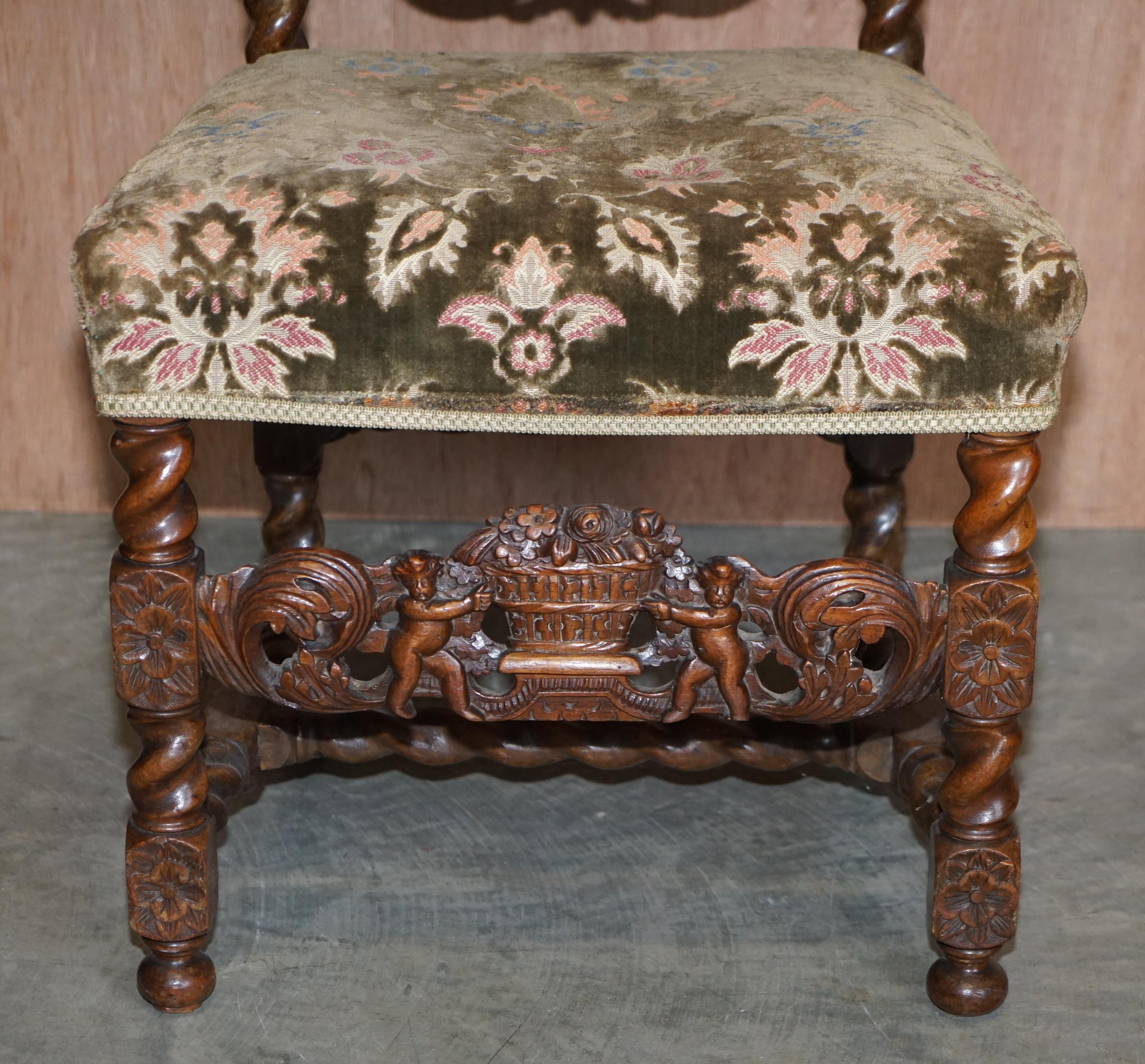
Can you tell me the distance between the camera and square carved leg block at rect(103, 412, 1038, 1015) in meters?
0.96

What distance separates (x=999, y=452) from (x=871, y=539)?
45 cm

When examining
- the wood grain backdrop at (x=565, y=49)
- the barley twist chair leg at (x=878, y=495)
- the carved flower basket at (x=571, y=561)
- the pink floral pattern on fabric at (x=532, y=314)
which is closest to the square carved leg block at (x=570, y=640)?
the carved flower basket at (x=571, y=561)

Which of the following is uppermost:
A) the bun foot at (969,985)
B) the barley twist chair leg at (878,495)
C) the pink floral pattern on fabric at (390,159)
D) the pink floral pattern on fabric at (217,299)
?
the pink floral pattern on fabric at (390,159)

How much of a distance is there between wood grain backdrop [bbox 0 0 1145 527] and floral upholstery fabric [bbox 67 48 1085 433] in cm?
73

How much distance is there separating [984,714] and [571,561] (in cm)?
29

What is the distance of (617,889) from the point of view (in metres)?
1.21

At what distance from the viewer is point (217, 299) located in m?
0.90

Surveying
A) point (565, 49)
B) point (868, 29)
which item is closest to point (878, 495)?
point (868, 29)

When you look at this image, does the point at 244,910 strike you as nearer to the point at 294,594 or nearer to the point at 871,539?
the point at 294,594

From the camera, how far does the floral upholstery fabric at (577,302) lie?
892 millimetres

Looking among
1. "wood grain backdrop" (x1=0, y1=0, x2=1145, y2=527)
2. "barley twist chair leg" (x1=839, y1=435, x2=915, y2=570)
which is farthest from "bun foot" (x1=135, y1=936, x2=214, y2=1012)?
"wood grain backdrop" (x1=0, y1=0, x2=1145, y2=527)

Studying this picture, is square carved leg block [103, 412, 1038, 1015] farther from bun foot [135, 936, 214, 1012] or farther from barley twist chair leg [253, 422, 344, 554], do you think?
barley twist chair leg [253, 422, 344, 554]

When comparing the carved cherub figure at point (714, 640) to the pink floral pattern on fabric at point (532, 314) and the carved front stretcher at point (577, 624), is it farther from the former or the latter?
the pink floral pattern on fabric at point (532, 314)

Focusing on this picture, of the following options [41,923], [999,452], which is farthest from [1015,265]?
[41,923]
